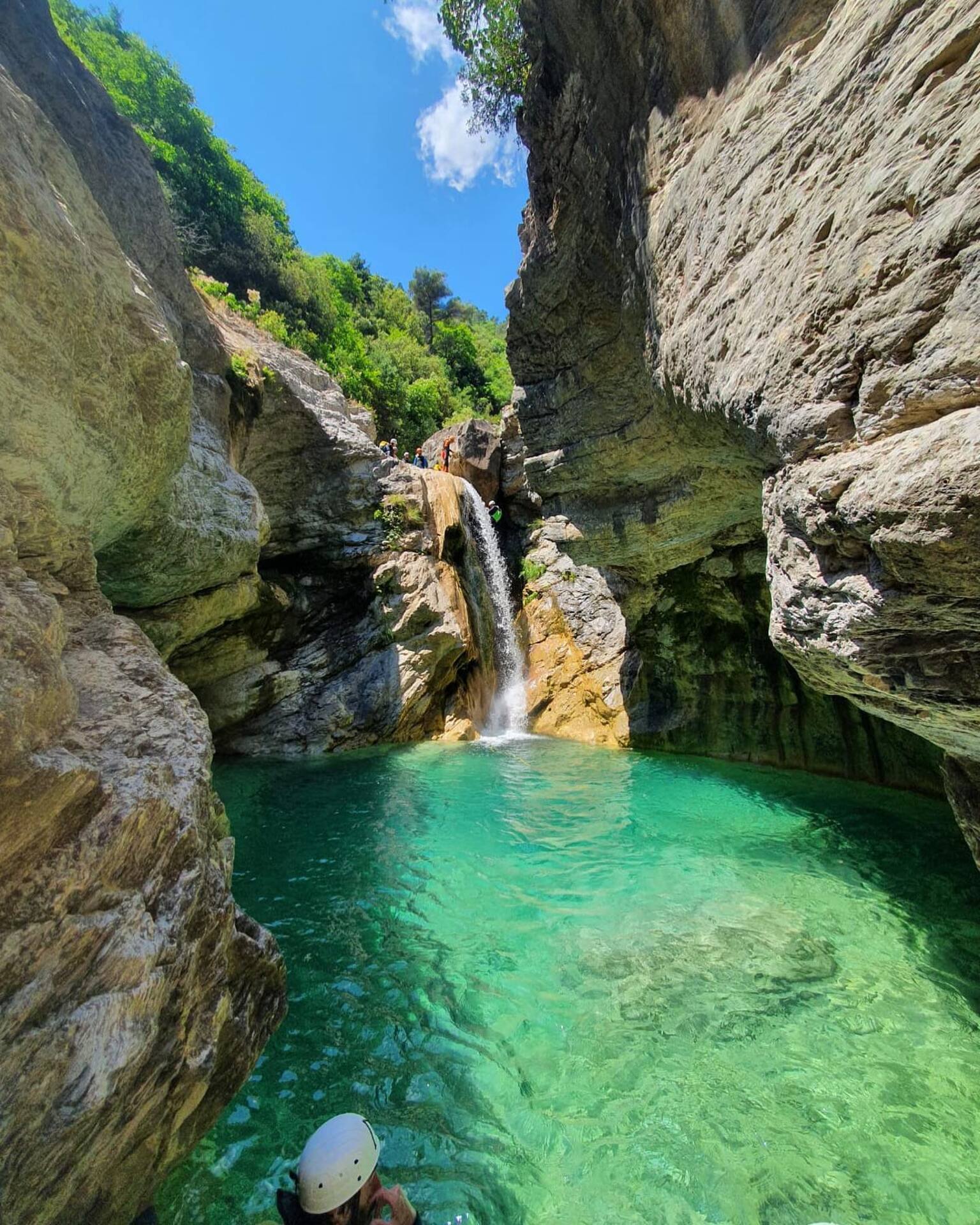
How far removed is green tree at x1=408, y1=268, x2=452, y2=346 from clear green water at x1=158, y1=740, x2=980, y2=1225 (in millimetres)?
41403

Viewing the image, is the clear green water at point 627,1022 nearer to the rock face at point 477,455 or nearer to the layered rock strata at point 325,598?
the layered rock strata at point 325,598

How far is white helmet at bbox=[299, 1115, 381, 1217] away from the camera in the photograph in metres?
2.05

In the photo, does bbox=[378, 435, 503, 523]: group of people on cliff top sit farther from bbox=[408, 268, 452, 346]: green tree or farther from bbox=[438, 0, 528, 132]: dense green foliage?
bbox=[408, 268, 452, 346]: green tree

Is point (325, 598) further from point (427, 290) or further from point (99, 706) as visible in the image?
point (427, 290)

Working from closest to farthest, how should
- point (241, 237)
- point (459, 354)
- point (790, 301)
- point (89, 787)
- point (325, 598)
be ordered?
point (89, 787)
point (790, 301)
point (325, 598)
point (241, 237)
point (459, 354)

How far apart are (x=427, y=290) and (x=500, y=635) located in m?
33.7

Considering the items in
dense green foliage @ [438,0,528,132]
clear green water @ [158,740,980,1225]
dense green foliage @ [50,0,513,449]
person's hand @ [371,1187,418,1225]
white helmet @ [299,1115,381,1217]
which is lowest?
clear green water @ [158,740,980,1225]

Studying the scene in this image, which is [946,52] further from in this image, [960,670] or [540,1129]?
[540,1129]

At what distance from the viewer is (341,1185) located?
2.08 m

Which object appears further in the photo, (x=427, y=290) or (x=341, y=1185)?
(x=427, y=290)

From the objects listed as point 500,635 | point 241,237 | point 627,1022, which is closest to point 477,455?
point 500,635

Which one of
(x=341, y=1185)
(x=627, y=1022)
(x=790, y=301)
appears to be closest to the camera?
(x=341, y=1185)

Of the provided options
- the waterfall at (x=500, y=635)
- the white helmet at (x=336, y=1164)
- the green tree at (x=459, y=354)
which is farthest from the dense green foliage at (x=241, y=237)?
the white helmet at (x=336, y=1164)

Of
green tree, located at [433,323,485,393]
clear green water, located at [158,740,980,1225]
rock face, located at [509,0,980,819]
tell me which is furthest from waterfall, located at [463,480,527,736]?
green tree, located at [433,323,485,393]
